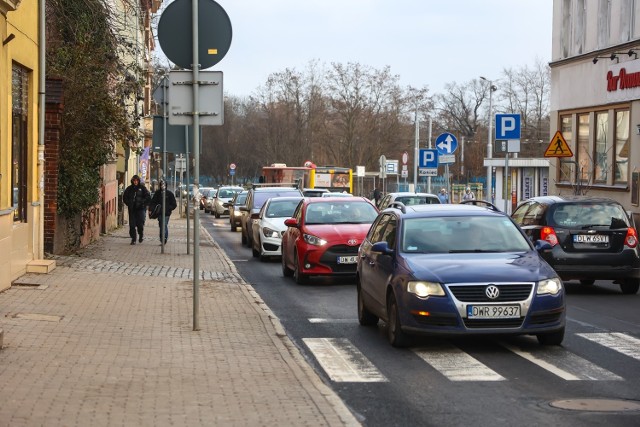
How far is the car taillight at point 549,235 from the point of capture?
658 inches

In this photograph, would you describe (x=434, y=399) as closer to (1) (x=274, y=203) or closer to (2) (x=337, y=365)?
(2) (x=337, y=365)

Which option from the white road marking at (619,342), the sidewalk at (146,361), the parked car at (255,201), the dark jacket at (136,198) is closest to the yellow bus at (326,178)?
the parked car at (255,201)

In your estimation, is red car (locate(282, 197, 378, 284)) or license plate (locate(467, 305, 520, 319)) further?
red car (locate(282, 197, 378, 284))

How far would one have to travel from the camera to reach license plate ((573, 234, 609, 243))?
16.7 m

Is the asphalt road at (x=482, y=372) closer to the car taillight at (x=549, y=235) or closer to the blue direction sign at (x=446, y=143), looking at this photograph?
the car taillight at (x=549, y=235)

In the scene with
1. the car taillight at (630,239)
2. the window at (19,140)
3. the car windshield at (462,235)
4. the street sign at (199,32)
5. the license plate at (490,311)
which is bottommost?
the license plate at (490,311)

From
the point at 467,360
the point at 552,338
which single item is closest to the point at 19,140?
the point at 467,360

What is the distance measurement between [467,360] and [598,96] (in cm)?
2687

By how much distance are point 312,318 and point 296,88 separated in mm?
70368

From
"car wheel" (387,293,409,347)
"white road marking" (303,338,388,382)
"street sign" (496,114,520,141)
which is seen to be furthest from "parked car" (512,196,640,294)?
"street sign" (496,114,520,141)

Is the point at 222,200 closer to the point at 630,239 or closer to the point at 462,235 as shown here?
the point at 630,239

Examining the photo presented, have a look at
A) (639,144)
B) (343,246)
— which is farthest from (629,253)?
(639,144)

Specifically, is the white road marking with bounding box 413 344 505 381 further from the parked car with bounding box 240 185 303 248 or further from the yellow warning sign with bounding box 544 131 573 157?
the parked car with bounding box 240 185 303 248

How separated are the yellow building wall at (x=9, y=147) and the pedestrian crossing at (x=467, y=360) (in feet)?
16.9
